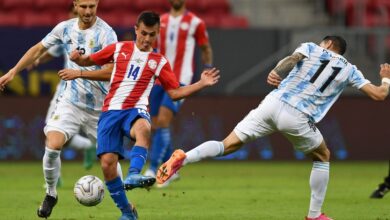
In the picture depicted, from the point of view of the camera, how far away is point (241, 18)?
20922 mm

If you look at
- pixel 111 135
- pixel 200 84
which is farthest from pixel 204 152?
pixel 111 135

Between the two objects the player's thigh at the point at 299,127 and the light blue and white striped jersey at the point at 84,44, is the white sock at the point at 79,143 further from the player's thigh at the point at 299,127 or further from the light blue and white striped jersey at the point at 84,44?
the player's thigh at the point at 299,127

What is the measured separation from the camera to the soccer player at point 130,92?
8805 millimetres

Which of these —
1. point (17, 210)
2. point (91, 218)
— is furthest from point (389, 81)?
point (17, 210)

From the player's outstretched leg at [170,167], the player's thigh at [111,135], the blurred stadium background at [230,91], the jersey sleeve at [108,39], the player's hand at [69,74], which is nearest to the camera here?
the player's outstretched leg at [170,167]

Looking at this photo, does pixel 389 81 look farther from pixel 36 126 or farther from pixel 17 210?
pixel 36 126

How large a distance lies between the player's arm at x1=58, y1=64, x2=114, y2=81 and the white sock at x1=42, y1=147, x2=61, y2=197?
3.00ft

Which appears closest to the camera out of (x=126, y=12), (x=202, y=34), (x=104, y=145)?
(x=104, y=145)

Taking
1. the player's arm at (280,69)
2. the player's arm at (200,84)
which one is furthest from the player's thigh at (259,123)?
the player's arm at (200,84)

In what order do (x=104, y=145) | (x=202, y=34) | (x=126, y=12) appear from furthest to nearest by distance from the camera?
(x=126, y=12)
(x=202, y=34)
(x=104, y=145)

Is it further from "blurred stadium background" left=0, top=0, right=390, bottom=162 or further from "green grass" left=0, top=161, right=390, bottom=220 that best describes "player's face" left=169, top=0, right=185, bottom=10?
"blurred stadium background" left=0, top=0, right=390, bottom=162

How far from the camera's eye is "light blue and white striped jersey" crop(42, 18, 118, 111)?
9922 mm

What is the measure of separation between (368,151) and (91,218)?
9.66 metres

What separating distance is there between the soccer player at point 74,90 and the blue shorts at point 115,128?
2.46 feet
